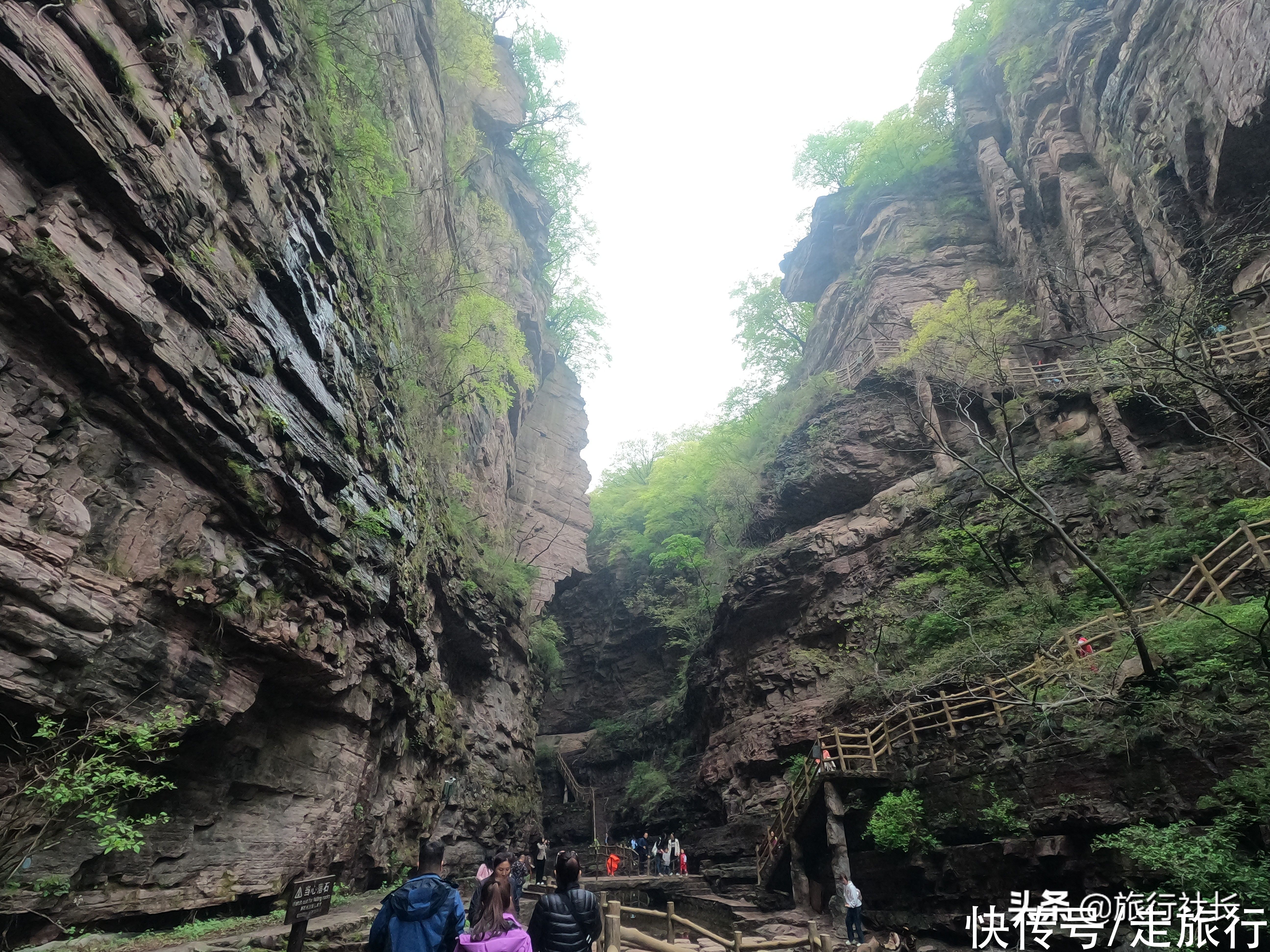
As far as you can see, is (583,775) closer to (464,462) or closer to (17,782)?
(464,462)

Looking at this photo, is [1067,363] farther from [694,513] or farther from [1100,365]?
[694,513]

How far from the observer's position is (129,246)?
21.4ft

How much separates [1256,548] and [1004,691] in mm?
4411

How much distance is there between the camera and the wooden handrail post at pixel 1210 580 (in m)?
9.52

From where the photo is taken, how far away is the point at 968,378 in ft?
68.8

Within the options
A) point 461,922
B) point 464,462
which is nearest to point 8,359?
point 461,922

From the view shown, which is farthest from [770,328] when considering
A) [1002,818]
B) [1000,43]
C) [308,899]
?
[308,899]

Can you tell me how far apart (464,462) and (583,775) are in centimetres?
1609

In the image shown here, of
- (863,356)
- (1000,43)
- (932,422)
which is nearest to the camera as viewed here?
(932,422)

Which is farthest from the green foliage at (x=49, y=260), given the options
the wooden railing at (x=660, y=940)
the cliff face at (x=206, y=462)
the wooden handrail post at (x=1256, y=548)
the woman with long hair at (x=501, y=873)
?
the wooden handrail post at (x=1256, y=548)

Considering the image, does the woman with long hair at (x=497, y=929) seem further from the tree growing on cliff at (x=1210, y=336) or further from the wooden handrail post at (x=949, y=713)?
the tree growing on cliff at (x=1210, y=336)

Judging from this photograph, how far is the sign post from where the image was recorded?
5.37 m

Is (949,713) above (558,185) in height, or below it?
below

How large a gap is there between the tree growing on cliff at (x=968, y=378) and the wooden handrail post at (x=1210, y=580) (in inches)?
277
